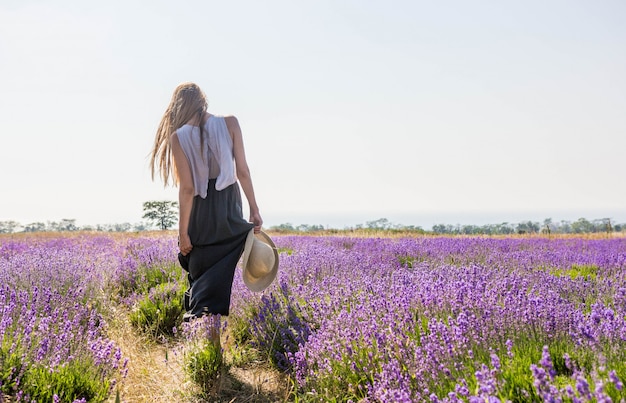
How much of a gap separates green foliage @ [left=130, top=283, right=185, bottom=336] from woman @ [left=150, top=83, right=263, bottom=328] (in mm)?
1066

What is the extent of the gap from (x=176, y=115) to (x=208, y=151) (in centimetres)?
40

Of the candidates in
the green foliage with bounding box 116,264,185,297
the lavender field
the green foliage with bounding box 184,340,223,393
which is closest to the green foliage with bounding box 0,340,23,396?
the lavender field

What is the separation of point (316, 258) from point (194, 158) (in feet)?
7.72

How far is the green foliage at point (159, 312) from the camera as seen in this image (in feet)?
15.4

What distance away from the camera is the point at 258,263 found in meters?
3.79

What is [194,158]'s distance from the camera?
145 inches

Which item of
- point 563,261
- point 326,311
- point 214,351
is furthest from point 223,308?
point 563,261

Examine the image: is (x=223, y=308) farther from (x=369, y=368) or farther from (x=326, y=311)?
(x=369, y=368)

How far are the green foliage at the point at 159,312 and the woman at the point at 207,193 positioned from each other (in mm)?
1066

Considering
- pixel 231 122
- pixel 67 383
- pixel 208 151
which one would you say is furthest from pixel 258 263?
pixel 67 383

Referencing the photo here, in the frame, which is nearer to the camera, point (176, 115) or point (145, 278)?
point (176, 115)

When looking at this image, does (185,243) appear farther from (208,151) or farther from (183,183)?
(208,151)

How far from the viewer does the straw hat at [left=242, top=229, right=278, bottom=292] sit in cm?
377

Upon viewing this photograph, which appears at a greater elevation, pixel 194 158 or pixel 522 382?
pixel 194 158
